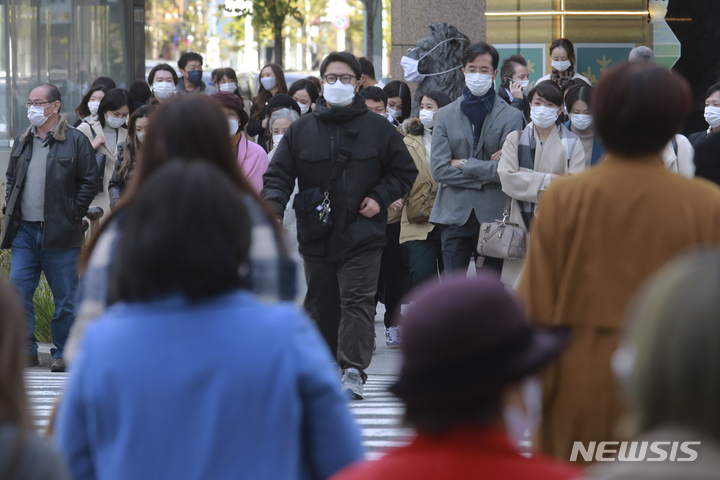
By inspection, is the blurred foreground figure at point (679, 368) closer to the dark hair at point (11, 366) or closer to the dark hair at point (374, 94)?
the dark hair at point (11, 366)

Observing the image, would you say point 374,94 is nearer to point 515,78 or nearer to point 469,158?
point 469,158

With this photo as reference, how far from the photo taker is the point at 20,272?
9078 mm

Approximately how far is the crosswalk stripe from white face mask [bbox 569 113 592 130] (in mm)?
2278

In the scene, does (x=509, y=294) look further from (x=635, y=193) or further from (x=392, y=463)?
(x=635, y=193)

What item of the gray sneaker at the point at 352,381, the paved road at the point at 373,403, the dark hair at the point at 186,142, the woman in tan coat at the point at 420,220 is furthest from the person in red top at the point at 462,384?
the woman in tan coat at the point at 420,220

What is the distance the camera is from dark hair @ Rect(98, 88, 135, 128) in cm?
1048

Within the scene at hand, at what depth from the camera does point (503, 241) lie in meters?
7.78

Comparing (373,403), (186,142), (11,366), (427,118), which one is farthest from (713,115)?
(11,366)

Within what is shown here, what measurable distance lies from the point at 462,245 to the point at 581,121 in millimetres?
1245

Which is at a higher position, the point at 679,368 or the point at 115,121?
the point at 115,121

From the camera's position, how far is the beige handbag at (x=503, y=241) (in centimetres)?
776

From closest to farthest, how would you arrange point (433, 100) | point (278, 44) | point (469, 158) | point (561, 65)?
point (469, 158), point (433, 100), point (561, 65), point (278, 44)

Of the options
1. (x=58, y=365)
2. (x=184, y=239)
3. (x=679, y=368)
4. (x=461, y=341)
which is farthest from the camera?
(x=58, y=365)

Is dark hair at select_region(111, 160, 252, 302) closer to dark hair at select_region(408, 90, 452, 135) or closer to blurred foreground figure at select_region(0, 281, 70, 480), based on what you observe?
blurred foreground figure at select_region(0, 281, 70, 480)
